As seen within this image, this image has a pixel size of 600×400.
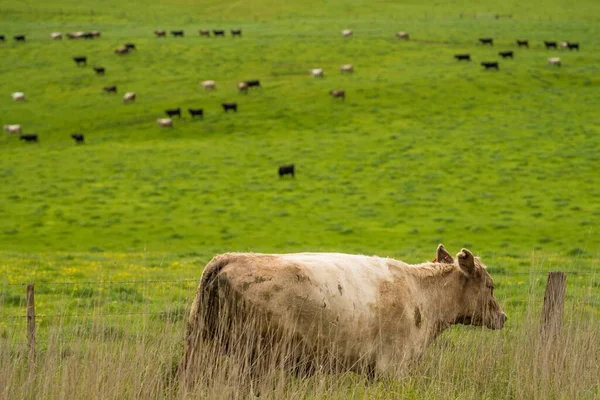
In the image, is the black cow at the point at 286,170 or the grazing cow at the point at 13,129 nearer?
Answer: the black cow at the point at 286,170

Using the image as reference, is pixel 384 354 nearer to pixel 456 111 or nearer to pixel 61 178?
pixel 61 178

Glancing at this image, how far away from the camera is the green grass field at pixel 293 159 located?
74.3 ft

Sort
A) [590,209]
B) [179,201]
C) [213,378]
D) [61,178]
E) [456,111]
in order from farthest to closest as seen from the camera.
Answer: [456,111] → [61,178] → [179,201] → [590,209] → [213,378]

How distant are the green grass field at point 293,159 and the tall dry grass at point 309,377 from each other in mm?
146

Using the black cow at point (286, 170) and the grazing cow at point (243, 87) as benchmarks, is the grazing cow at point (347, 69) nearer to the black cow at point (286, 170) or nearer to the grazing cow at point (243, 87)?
the grazing cow at point (243, 87)

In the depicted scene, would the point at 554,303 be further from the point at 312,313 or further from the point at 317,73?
the point at 317,73

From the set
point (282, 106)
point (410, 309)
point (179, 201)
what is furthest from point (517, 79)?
point (410, 309)

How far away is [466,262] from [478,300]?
54 cm

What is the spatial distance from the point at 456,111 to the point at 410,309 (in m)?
48.4

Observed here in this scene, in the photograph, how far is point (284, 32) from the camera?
81.5 metres

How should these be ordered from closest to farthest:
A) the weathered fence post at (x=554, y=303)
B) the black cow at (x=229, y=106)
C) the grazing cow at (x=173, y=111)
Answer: the weathered fence post at (x=554, y=303)
the grazing cow at (x=173, y=111)
the black cow at (x=229, y=106)

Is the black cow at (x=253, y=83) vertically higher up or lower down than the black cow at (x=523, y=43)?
lower down

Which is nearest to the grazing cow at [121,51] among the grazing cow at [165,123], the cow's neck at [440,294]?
the grazing cow at [165,123]

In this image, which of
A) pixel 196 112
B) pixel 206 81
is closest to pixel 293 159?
pixel 196 112
